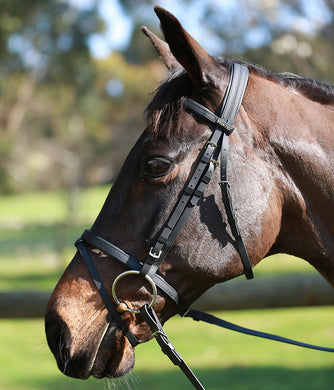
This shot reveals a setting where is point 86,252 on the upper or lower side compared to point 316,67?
lower

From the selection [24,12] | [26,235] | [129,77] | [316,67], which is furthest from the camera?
[129,77]

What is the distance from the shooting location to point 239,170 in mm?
2004

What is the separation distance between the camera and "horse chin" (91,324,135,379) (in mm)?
1992

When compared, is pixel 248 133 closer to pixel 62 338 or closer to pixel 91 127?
pixel 62 338

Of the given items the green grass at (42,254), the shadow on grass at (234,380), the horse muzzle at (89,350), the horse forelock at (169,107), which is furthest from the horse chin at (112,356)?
the shadow on grass at (234,380)

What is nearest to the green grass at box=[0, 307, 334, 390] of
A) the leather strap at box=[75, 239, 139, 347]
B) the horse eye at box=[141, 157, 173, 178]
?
the leather strap at box=[75, 239, 139, 347]

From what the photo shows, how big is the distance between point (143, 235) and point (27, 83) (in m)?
17.5

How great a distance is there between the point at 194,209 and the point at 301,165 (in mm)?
503

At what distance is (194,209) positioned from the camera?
198cm

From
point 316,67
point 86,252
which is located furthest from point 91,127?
point 86,252

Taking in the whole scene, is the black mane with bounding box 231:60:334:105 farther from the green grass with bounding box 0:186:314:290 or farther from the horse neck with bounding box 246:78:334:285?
the green grass with bounding box 0:186:314:290

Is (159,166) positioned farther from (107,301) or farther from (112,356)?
(112,356)

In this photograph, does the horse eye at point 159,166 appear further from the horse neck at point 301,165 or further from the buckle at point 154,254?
the horse neck at point 301,165

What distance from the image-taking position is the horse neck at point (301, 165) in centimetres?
208
